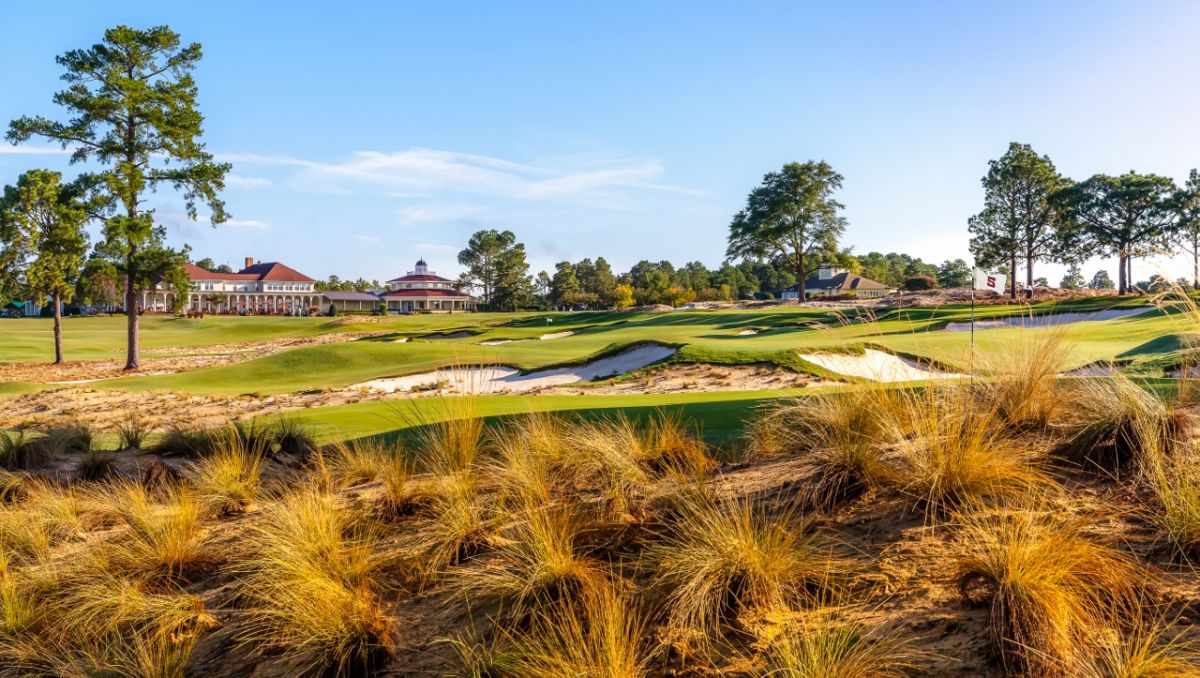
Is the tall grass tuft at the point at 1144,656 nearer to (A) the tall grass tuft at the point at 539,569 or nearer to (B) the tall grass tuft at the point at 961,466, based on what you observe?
(B) the tall grass tuft at the point at 961,466

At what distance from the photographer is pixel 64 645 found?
5.16m

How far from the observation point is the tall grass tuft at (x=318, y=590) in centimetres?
455

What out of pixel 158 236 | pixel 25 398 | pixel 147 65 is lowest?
pixel 25 398

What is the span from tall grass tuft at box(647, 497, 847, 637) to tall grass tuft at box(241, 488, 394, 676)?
1689 millimetres

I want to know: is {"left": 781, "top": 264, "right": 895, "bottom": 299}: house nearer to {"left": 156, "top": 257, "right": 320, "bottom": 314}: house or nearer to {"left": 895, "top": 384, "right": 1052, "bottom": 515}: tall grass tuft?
{"left": 156, "top": 257, "right": 320, "bottom": 314}: house

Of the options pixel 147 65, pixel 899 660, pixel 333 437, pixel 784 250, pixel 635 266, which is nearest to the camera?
pixel 899 660

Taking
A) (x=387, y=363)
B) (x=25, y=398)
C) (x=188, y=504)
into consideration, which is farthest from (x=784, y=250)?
(x=188, y=504)

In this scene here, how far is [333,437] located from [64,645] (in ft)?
24.3

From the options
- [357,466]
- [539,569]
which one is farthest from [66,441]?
[539,569]

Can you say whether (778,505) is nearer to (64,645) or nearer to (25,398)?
(64,645)

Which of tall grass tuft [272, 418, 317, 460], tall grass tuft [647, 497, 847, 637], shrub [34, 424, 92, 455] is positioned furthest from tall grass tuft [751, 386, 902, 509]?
shrub [34, 424, 92, 455]

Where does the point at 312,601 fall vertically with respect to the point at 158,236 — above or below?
below

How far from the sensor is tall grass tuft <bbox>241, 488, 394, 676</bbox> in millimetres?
4551

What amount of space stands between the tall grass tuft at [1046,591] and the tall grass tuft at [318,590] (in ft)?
10.3
